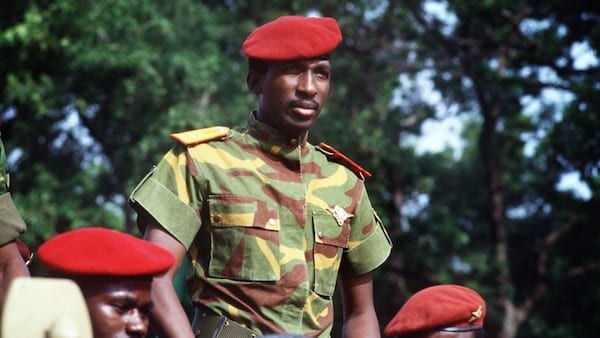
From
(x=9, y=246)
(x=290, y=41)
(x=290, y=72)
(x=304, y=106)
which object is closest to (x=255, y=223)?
(x=304, y=106)

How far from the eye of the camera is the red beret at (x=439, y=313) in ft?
17.7

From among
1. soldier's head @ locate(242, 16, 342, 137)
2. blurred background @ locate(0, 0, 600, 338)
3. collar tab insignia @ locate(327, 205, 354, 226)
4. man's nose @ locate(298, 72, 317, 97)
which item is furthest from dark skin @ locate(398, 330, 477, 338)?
blurred background @ locate(0, 0, 600, 338)

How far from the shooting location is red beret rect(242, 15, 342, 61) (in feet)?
16.6

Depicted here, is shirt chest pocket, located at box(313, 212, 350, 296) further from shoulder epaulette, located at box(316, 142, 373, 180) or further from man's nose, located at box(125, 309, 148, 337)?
man's nose, located at box(125, 309, 148, 337)

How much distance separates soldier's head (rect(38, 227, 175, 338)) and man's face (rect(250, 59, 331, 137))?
1082 mm

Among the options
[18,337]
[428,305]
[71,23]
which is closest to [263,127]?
[428,305]

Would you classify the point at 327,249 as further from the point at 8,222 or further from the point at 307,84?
the point at 8,222

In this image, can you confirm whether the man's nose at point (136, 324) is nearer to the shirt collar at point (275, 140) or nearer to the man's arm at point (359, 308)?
the shirt collar at point (275, 140)

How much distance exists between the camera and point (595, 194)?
1727 cm

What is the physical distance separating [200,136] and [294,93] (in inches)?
14.3

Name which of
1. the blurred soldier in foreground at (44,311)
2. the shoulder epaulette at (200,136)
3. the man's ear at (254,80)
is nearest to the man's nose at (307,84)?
the man's ear at (254,80)

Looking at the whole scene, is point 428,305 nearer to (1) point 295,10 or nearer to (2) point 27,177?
(1) point 295,10

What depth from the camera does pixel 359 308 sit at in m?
5.37

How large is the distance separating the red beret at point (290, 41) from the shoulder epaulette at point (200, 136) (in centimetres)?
29
